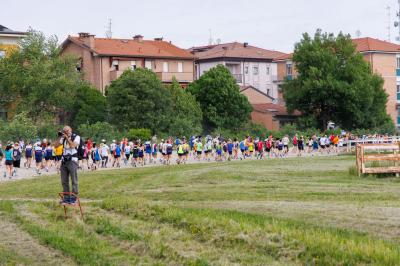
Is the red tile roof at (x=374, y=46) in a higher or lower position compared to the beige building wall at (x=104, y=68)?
higher

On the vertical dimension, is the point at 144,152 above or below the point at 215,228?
above

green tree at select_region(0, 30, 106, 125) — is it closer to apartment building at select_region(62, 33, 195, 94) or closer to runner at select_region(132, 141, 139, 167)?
apartment building at select_region(62, 33, 195, 94)

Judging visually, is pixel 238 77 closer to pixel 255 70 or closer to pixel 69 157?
pixel 255 70

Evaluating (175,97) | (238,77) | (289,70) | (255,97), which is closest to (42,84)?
(175,97)

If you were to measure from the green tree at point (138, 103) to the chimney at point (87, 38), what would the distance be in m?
13.2

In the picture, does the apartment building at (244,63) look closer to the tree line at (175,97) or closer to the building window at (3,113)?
the tree line at (175,97)

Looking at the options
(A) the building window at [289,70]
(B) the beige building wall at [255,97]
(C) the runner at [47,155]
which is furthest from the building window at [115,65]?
(C) the runner at [47,155]

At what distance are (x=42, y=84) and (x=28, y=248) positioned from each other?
56528 mm

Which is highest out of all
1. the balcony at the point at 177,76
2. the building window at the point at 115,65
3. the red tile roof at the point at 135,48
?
the red tile roof at the point at 135,48

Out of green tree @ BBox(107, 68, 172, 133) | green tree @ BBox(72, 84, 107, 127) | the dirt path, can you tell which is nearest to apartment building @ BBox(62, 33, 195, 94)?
green tree @ BBox(72, 84, 107, 127)

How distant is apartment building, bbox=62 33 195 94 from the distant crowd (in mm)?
20470

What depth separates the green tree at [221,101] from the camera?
74.8 m

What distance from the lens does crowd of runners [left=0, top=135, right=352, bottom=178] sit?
1576 inches

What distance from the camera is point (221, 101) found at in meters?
75.2
